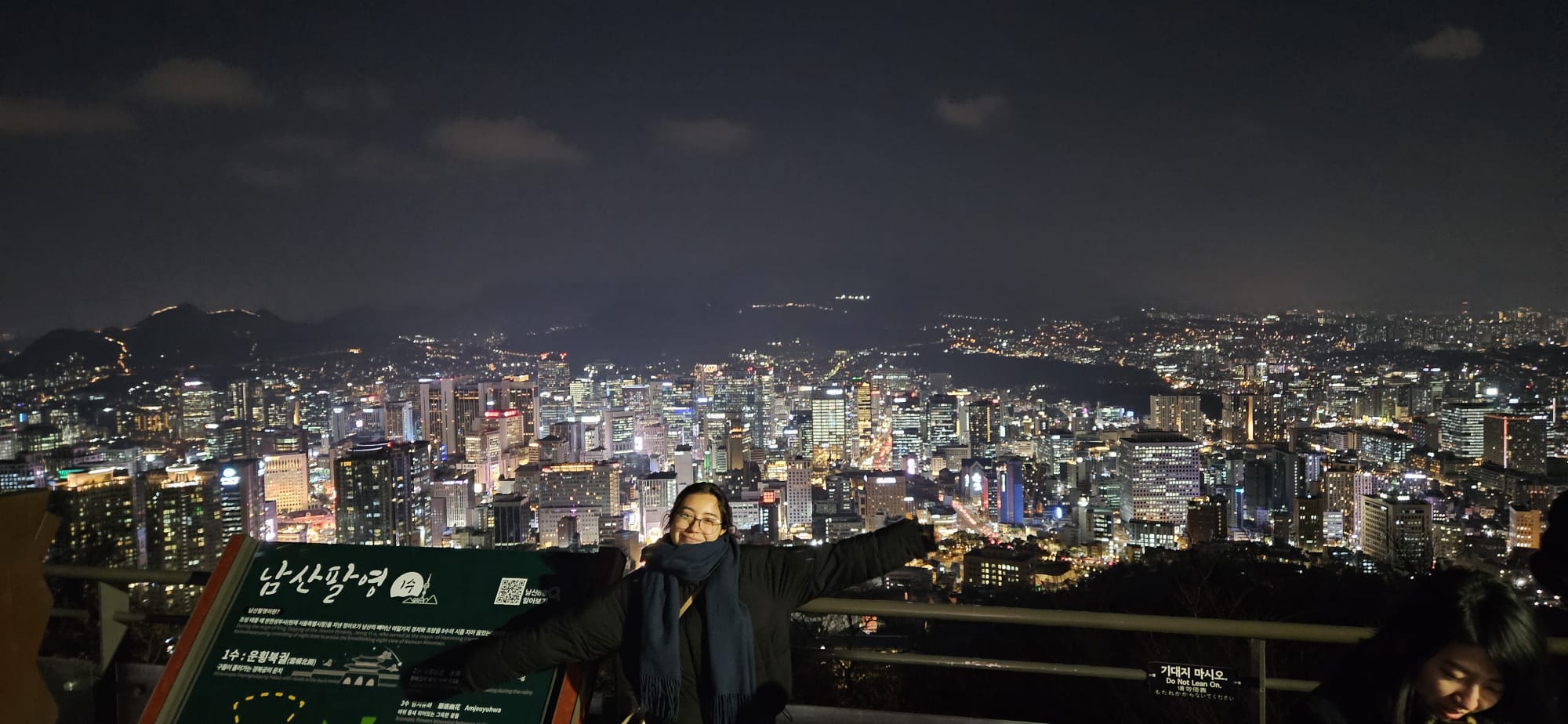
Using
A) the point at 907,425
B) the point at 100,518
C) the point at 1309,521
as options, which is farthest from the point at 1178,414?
the point at 100,518

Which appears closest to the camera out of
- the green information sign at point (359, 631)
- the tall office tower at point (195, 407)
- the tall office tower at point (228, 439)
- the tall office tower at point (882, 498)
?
the green information sign at point (359, 631)

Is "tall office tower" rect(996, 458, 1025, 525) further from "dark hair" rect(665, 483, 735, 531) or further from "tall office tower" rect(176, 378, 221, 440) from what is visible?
"tall office tower" rect(176, 378, 221, 440)

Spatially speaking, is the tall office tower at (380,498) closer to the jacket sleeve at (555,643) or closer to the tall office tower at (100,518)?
the tall office tower at (100,518)

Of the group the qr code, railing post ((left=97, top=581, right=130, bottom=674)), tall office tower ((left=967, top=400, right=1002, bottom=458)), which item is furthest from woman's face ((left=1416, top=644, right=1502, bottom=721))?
tall office tower ((left=967, top=400, right=1002, bottom=458))

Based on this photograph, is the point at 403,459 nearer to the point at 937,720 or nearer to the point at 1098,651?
the point at 1098,651

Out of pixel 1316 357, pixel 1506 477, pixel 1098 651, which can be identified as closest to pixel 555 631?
pixel 1098 651

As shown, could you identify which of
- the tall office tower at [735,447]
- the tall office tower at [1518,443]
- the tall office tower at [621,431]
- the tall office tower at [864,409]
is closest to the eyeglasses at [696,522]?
the tall office tower at [1518,443]
